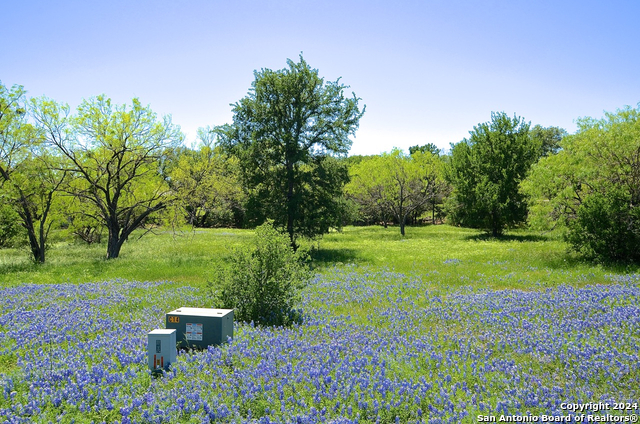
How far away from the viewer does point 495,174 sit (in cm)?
3603

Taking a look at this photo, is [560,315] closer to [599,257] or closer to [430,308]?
[430,308]

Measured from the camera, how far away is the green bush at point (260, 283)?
9312mm

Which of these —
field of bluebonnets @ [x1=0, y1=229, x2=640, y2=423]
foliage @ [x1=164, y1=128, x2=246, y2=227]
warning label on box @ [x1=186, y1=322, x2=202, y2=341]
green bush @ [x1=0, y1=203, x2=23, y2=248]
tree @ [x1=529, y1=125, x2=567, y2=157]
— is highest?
tree @ [x1=529, y1=125, x2=567, y2=157]

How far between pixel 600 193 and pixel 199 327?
673 inches

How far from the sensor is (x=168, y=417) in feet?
15.8

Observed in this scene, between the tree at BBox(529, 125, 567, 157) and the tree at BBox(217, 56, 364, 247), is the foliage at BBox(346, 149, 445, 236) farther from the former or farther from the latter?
the tree at BBox(529, 125, 567, 157)

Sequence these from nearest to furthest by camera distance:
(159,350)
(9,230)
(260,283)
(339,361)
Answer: (159,350)
(339,361)
(260,283)
(9,230)

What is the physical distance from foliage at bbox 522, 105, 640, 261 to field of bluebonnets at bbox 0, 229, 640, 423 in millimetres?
6306

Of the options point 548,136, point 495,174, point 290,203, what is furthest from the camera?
point 548,136

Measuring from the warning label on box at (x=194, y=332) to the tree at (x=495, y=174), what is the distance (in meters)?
32.3

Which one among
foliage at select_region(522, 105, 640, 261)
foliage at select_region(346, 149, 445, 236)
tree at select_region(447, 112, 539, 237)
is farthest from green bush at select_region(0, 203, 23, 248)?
tree at select_region(447, 112, 539, 237)

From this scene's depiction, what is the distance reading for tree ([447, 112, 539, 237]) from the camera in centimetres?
3488

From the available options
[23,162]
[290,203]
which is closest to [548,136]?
[290,203]

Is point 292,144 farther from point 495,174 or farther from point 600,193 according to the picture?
point 495,174
